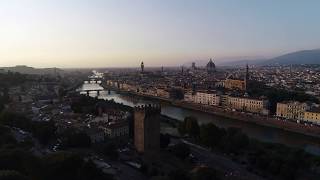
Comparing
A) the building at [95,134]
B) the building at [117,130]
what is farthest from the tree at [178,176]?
the building at [117,130]

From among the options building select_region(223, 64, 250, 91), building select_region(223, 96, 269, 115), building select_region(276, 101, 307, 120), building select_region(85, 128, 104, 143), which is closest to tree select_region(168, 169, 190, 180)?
building select_region(85, 128, 104, 143)

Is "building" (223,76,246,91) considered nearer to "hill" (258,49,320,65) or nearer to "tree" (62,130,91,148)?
"tree" (62,130,91,148)

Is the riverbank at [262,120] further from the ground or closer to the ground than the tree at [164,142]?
closer to the ground

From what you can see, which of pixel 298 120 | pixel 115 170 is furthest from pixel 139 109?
pixel 298 120

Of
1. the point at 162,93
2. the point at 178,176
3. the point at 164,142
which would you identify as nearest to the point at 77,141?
the point at 164,142

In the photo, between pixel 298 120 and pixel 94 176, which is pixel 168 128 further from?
pixel 94 176

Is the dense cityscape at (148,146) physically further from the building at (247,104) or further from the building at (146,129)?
the building at (247,104)
